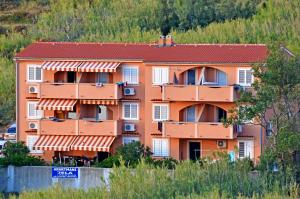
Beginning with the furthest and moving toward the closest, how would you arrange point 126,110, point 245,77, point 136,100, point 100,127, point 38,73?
1. point 38,73
2. point 126,110
3. point 136,100
4. point 100,127
5. point 245,77

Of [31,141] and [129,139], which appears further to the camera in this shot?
[31,141]

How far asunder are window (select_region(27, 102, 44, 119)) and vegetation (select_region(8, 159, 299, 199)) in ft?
54.3

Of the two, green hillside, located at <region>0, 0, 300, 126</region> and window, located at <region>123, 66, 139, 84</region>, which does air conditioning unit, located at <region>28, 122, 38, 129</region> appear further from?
green hillside, located at <region>0, 0, 300, 126</region>

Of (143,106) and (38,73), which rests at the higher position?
(38,73)

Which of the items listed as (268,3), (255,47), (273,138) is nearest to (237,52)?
(255,47)

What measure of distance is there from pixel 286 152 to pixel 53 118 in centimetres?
1491

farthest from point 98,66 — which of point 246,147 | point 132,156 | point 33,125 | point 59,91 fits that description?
point 246,147

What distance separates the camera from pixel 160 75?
181 ft

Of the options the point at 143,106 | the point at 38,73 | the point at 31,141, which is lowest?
the point at 31,141

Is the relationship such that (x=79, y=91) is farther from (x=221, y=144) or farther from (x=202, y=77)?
(x=221, y=144)

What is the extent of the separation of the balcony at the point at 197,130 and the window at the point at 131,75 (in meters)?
3.06

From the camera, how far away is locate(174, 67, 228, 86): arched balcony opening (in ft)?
178

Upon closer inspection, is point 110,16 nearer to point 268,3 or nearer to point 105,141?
point 268,3

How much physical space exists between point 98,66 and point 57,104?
8.27 feet
